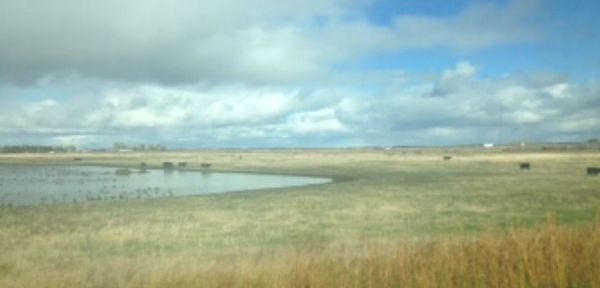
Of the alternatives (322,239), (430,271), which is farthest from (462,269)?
(322,239)

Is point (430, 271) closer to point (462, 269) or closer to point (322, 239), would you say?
point (462, 269)

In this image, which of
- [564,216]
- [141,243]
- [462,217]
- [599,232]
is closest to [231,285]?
[599,232]

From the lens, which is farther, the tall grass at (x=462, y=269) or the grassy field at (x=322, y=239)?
the grassy field at (x=322, y=239)

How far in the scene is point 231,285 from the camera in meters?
10.4

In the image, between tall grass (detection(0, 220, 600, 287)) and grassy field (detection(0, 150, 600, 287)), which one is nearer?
tall grass (detection(0, 220, 600, 287))

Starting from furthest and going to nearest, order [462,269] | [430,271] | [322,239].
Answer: [322,239]
[462,269]
[430,271]

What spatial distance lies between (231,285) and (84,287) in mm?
3218

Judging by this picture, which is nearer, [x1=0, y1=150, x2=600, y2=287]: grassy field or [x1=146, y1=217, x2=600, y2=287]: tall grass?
[x1=146, y1=217, x2=600, y2=287]: tall grass

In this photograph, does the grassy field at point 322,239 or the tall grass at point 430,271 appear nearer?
the tall grass at point 430,271

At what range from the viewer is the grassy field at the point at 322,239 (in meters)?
10.3

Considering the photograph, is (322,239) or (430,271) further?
(322,239)

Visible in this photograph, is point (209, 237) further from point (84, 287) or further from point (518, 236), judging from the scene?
point (518, 236)

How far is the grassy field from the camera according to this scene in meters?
10.3

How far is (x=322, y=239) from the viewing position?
21688mm
